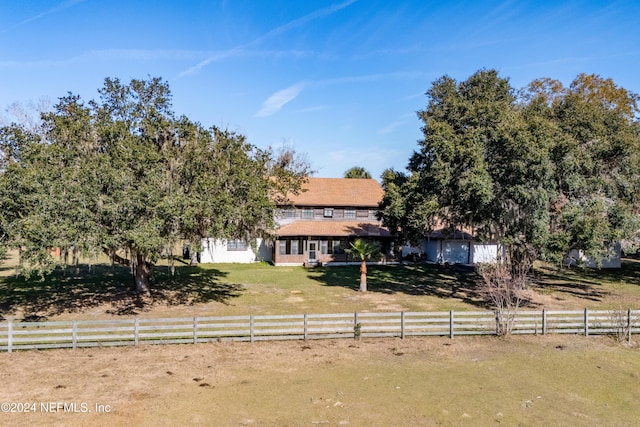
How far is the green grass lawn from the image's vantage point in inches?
903

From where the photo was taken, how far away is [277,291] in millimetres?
27750

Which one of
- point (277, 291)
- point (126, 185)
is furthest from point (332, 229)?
point (126, 185)

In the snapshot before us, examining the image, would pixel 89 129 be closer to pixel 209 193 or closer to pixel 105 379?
pixel 209 193

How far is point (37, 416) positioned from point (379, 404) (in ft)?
26.9

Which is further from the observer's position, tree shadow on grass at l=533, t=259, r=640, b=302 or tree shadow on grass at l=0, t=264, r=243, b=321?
tree shadow on grass at l=533, t=259, r=640, b=302

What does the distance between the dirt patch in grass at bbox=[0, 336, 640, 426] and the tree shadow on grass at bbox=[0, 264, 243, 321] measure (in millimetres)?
8204

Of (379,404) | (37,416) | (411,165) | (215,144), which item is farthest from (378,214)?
(37,416)

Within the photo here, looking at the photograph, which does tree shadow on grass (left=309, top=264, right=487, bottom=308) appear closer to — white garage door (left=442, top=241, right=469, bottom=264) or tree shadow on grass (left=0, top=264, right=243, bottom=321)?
white garage door (left=442, top=241, right=469, bottom=264)

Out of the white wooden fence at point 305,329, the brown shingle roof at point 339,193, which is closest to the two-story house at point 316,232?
the brown shingle roof at point 339,193

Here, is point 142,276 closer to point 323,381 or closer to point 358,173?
point 323,381

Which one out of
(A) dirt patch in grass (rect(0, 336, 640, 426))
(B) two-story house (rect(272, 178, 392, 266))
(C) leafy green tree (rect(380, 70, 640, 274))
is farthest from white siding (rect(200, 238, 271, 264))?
(A) dirt patch in grass (rect(0, 336, 640, 426))

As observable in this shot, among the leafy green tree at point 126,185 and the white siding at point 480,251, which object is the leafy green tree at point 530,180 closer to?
the leafy green tree at point 126,185

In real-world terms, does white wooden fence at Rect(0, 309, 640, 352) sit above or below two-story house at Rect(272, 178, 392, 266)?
below

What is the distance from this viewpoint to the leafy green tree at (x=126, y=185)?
17469 mm
